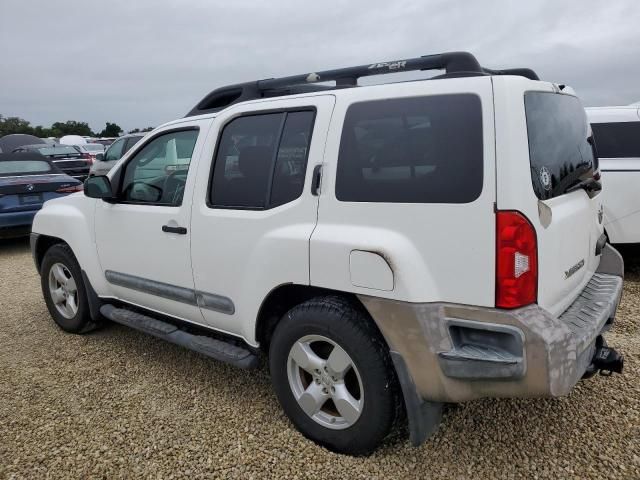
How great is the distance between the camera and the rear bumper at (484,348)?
2027mm

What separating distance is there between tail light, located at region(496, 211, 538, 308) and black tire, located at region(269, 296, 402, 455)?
625mm

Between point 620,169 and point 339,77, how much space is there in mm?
3789

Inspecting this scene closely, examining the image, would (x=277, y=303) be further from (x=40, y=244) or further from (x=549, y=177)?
(x=40, y=244)

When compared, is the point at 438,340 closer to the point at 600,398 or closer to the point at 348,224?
the point at 348,224

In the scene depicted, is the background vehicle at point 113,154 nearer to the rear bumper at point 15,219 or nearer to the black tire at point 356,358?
the rear bumper at point 15,219

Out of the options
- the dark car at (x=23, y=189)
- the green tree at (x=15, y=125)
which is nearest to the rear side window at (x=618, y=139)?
the dark car at (x=23, y=189)

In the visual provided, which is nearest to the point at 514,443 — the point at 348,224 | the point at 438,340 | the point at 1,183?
the point at 438,340

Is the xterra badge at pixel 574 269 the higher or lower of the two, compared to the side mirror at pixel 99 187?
lower

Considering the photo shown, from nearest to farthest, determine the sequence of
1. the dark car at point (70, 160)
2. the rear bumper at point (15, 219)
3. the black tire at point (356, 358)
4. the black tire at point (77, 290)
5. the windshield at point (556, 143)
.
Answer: the windshield at point (556, 143) < the black tire at point (356, 358) < the black tire at point (77, 290) < the rear bumper at point (15, 219) < the dark car at point (70, 160)

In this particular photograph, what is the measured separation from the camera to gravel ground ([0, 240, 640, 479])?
2.52m

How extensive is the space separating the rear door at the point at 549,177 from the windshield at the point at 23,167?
8.66 meters

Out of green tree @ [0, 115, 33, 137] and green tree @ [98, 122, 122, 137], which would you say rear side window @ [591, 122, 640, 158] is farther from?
green tree @ [98, 122, 122, 137]

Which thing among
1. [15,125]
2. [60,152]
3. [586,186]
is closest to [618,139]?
[586,186]

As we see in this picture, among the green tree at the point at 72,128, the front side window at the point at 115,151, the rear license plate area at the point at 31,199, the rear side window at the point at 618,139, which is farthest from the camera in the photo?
the green tree at the point at 72,128
